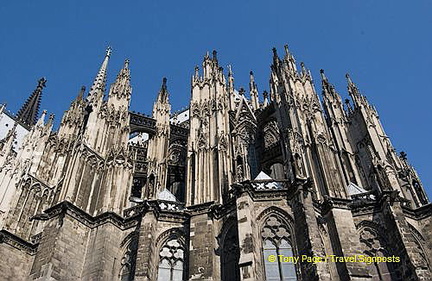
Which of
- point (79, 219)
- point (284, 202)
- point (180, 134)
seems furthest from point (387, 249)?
point (180, 134)

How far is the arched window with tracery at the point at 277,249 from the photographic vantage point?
15.4 meters

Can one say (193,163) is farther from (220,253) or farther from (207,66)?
(207,66)

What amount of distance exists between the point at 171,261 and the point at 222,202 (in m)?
3.45

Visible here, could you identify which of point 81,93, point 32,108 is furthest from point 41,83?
point 81,93

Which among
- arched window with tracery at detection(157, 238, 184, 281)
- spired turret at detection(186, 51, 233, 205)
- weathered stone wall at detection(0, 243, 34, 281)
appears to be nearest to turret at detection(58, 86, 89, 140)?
spired turret at detection(186, 51, 233, 205)

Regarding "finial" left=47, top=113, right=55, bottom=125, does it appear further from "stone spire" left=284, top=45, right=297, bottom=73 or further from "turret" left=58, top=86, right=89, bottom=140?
"stone spire" left=284, top=45, right=297, bottom=73

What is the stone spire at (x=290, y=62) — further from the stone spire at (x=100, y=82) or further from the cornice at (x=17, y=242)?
the cornice at (x=17, y=242)

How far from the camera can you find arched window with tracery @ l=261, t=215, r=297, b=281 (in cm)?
1538

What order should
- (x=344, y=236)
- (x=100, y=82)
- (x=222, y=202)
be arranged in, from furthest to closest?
(x=100, y=82), (x=222, y=202), (x=344, y=236)

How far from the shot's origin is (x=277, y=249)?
637 inches

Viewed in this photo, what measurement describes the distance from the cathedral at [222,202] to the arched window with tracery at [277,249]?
42 millimetres

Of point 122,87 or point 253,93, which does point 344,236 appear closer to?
point 122,87

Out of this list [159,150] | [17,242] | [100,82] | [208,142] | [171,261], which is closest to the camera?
[171,261]

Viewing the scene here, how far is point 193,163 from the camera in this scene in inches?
835
